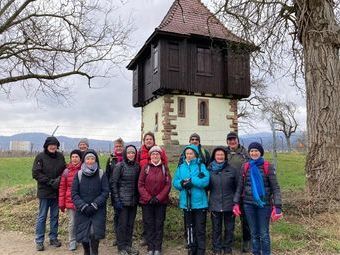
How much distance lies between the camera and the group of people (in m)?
5.55

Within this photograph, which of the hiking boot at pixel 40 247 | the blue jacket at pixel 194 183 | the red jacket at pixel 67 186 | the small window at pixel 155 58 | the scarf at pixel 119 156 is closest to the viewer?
the blue jacket at pixel 194 183

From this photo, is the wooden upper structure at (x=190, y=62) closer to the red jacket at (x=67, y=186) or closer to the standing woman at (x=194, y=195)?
the red jacket at (x=67, y=186)

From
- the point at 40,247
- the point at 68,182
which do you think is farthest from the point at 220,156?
the point at 40,247

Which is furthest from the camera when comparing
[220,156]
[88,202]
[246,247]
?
[246,247]

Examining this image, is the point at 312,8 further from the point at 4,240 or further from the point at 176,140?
the point at 176,140

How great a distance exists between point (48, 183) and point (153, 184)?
198 centimetres

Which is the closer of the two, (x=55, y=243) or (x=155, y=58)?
(x=55, y=243)

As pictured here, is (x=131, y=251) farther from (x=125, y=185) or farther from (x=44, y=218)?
(x=44, y=218)

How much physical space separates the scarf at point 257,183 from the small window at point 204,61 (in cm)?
1580

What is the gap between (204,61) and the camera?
69.6 ft

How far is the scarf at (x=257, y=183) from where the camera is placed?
5438 mm

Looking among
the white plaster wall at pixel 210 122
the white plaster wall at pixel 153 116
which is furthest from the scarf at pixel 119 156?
the white plaster wall at pixel 153 116

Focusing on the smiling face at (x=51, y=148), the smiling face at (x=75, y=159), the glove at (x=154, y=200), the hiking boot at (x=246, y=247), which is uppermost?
the smiling face at (x=51, y=148)

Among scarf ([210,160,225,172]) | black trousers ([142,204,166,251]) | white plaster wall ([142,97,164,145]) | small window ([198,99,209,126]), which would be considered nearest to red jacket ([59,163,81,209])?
black trousers ([142,204,166,251])
